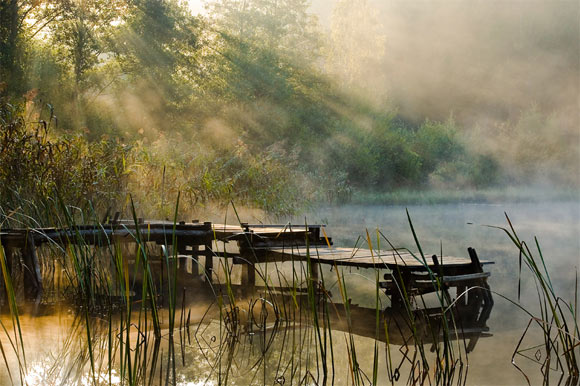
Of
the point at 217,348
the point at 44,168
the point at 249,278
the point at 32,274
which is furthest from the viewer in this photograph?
the point at 249,278

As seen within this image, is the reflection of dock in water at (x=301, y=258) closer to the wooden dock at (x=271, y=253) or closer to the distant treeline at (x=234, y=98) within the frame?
the wooden dock at (x=271, y=253)

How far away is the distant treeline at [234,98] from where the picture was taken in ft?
37.5

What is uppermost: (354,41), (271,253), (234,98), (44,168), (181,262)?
(354,41)

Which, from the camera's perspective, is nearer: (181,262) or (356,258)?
(356,258)

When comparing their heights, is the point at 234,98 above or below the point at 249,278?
above

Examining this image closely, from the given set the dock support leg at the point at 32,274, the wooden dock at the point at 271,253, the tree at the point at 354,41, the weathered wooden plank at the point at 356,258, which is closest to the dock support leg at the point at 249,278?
the wooden dock at the point at 271,253

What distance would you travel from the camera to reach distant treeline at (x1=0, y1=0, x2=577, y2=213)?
37.5 feet

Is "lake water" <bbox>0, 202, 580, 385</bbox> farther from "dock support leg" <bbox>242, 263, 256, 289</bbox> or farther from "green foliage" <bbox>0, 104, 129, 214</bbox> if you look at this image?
"green foliage" <bbox>0, 104, 129, 214</bbox>

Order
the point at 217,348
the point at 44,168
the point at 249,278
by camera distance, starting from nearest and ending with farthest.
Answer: the point at 217,348
the point at 44,168
the point at 249,278

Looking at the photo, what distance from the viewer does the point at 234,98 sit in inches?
614

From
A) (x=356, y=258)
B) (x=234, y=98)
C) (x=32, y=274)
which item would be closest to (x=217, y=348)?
(x=356, y=258)

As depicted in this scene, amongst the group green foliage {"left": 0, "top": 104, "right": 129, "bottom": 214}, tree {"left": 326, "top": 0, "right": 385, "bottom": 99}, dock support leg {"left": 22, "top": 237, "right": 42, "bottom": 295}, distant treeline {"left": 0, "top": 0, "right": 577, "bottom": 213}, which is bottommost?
dock support leg {"left": 22, "top": 237, "right": 42, "bottom": 295}

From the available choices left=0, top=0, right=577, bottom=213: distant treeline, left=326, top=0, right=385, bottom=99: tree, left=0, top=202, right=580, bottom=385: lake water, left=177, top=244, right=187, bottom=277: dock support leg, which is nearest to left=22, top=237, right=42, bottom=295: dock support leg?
left=0, top=202, right=580, bottom=385: lake water

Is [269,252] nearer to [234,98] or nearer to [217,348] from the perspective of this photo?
[217,348]
